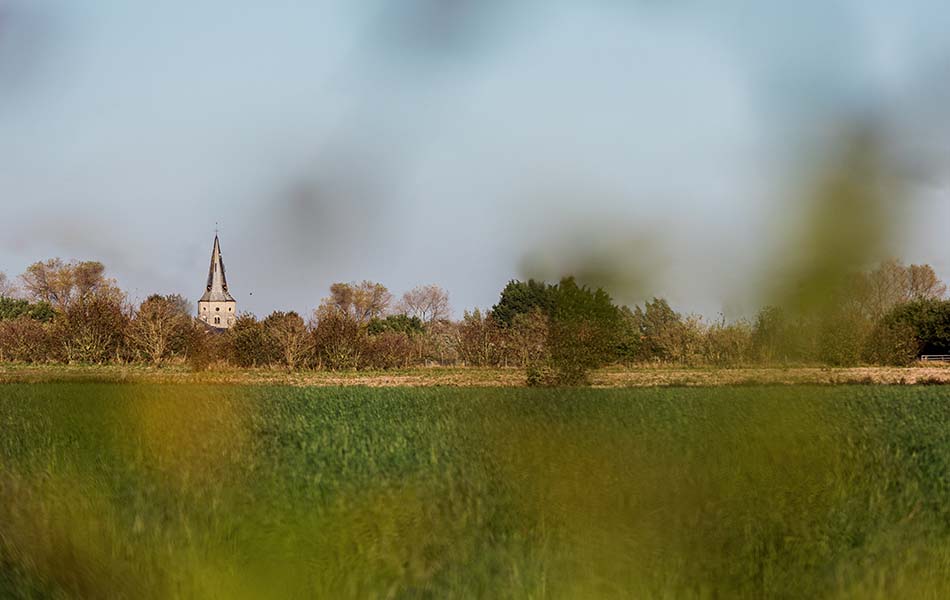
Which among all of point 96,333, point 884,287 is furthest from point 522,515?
point 96,333

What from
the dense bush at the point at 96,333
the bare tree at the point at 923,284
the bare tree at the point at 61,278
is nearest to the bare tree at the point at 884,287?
the bare tree at the point at 923,284

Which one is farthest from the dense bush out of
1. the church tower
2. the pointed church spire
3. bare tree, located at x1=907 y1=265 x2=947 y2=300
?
bare tree, located at x1=907 y1=265 x2=947 y2=300

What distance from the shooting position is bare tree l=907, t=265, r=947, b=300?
1.30 metres

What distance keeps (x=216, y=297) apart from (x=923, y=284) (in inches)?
54.9

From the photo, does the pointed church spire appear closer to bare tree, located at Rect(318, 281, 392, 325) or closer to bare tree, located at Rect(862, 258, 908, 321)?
bare tree, located at Rect(318, 281, 392, 325)

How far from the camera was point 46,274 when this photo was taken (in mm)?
3469

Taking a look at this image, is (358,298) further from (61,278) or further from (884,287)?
(61,278)

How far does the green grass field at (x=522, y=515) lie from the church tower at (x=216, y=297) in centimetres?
23

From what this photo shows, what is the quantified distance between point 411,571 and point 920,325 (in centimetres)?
331

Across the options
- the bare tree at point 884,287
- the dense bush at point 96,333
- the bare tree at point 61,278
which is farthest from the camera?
the dense bush at point 96,333

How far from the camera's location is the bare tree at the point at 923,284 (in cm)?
130

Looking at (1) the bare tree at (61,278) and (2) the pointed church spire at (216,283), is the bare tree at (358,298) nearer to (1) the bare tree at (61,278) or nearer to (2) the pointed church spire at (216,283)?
(2) the pointed church spire at (216,283)

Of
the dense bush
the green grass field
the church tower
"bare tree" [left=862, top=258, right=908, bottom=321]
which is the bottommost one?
the green grass field

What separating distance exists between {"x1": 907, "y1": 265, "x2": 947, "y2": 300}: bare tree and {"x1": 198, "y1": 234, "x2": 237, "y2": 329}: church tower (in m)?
1.13
